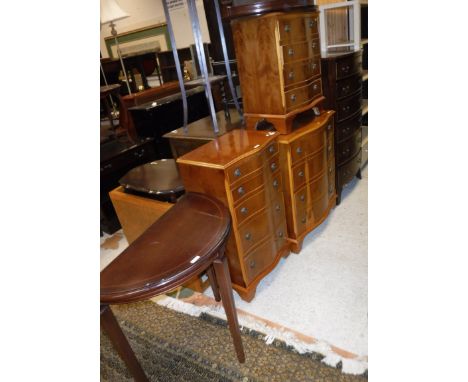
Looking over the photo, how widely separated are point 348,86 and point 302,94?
0.76m

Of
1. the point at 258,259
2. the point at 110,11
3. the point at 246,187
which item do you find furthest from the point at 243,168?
the point at 110,11

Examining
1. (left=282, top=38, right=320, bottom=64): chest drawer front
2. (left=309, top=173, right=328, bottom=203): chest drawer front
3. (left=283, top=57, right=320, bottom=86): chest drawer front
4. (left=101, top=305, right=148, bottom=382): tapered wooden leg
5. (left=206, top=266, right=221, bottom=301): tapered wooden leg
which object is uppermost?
(left=282, top=38, right=320, bottom=64): chest drawer front

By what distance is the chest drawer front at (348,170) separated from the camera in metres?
2.77

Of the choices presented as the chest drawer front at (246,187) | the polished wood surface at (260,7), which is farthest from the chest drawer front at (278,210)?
the polished wood surface at (260,7)

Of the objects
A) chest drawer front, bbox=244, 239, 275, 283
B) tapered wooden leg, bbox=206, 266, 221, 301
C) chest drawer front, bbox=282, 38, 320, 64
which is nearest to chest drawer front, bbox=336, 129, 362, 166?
chest drawer front, bbox=282, 38, 320, 64

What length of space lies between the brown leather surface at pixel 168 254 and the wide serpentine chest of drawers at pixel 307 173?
73 cm

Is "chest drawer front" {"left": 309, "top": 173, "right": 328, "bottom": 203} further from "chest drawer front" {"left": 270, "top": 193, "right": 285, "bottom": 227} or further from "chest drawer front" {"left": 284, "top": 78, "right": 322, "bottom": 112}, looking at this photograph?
"chest drawer front" {"left": 284, "top": 78, "right": 322, "bottom": 112}

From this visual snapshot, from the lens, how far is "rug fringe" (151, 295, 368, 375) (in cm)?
149

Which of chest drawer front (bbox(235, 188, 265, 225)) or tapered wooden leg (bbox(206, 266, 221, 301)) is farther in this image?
tapered wooden leg (bbox(206, 266, 221, 301))

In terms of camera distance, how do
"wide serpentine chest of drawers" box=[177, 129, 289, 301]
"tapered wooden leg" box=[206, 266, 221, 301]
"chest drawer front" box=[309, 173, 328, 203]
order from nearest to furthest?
"wide serpentine chest of drawers" box=[177, 129, 289, 301]
"tapered wooden leg" box=[206, 266, 221, 301]
"chest drawer front" box=[309, 173, 328, 203]

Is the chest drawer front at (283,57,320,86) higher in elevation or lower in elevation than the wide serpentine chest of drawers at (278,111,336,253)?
higher
